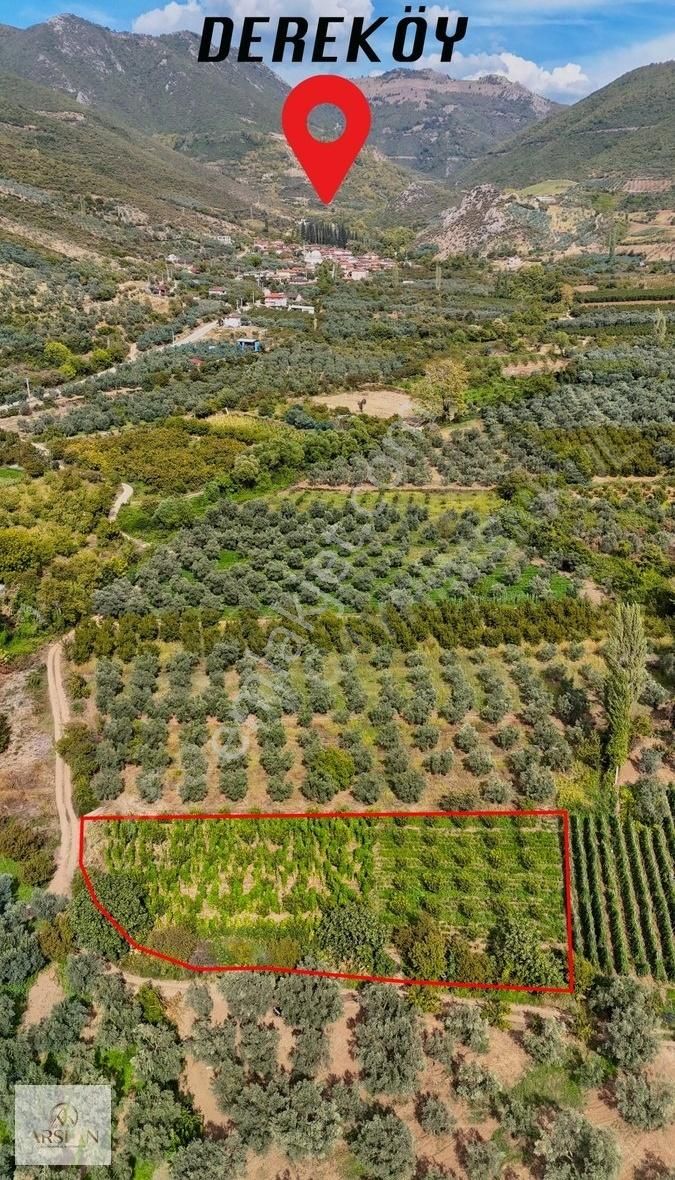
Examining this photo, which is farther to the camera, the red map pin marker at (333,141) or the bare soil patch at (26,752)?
the red map pin marker at (333,141)

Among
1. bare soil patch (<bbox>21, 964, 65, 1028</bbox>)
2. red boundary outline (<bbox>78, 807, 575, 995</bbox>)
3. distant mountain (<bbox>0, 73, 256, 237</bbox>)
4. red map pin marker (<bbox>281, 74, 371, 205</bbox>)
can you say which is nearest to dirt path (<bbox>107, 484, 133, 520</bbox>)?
red map pin marker (<bbox>281, 74, 371, 205</bbox>)

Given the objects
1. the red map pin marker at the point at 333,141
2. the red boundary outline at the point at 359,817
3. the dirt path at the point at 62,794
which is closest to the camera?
the red boundary outline at the point at 359,817

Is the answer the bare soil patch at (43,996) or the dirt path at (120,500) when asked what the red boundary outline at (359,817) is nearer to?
the bare soil patch at (43,996)

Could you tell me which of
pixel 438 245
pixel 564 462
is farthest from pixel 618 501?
pixel 438 245

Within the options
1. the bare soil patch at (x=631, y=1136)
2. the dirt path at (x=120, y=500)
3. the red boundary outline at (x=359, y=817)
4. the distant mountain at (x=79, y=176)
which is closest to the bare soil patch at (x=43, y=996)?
the red boundary outline at (x=359, y=817)

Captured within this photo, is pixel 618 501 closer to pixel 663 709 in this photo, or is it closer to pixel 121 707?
pixel 663 709

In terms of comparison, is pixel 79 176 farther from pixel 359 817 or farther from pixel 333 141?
pixel 359 817
